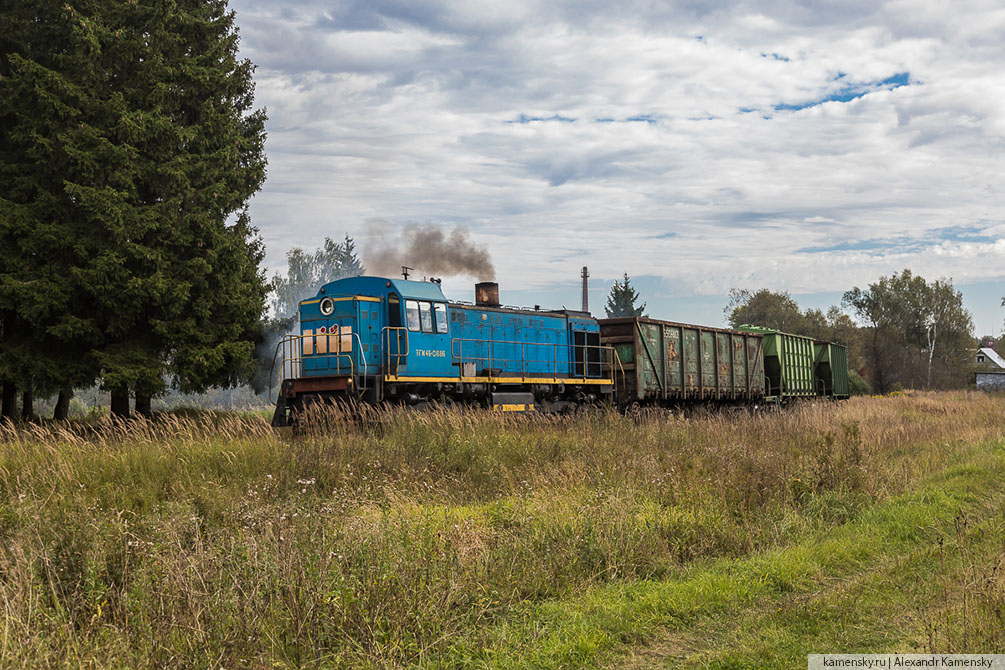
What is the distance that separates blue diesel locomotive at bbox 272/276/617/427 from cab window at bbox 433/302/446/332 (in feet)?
0.08

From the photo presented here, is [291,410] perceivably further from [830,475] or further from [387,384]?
[830,475]

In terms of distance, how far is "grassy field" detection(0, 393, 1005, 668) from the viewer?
203 inches

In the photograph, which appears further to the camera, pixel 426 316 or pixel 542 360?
pixel 542 360

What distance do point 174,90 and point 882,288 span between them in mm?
80162

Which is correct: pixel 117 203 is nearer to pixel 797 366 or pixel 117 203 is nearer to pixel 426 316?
pixel 426 316

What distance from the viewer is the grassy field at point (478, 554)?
5145 millimetres

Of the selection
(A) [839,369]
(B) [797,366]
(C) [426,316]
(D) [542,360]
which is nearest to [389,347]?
(C) [426,316]

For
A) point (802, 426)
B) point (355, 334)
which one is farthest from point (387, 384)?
point (802, 426)

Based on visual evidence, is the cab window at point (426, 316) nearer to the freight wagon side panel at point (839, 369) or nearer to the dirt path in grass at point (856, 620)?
the dirt path in grass at point (856, 620)

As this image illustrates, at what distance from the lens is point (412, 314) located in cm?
1759

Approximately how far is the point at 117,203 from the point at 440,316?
30.2 ft

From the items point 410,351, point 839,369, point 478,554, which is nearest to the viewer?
point 478,554

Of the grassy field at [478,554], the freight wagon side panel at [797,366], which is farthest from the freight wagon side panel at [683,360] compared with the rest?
the grassy field at [478,554]

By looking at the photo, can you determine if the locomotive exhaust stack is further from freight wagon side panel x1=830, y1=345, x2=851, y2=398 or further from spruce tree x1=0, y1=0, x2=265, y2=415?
freight wagon side panel x1=830, y1=345, x2=851, y2=398
